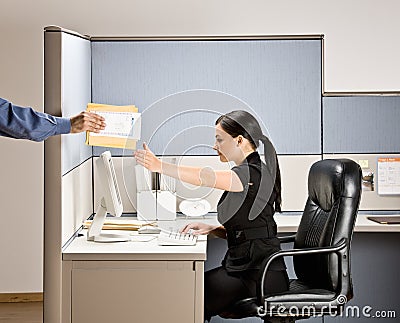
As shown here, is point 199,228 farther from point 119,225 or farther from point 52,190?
point 52,190

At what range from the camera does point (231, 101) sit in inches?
153

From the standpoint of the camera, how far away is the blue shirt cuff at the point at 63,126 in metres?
2.88

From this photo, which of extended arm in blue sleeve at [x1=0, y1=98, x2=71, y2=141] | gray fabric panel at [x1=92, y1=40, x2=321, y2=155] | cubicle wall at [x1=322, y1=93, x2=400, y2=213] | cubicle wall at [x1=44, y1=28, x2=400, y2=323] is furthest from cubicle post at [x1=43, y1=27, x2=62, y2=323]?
cubicle wall at [x1=322, y1=93, x2=400, y2=213]

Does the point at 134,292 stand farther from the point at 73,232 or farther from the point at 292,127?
the point at 292,127

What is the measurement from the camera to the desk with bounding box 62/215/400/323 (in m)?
3.02

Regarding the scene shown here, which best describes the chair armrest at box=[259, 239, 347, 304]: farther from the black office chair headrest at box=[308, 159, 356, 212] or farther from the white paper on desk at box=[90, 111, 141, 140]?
the white paper on desk at box=[90, 111, 141, 140]

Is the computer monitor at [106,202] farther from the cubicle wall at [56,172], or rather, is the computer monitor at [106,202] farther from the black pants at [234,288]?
the black pants at [234,288]

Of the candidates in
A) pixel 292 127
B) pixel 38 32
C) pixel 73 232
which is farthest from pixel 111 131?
pixel 38 32

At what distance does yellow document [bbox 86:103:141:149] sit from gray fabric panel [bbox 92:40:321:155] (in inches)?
5.7

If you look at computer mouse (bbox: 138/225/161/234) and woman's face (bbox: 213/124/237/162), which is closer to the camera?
woman's face (bbox: 213/124/237/162)

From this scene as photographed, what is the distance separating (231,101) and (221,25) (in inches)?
34.1

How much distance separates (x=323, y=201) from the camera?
3236 millimetres

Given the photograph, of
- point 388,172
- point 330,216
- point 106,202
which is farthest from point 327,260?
point 388,172

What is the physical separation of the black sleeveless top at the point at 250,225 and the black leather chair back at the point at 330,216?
0.45ft
